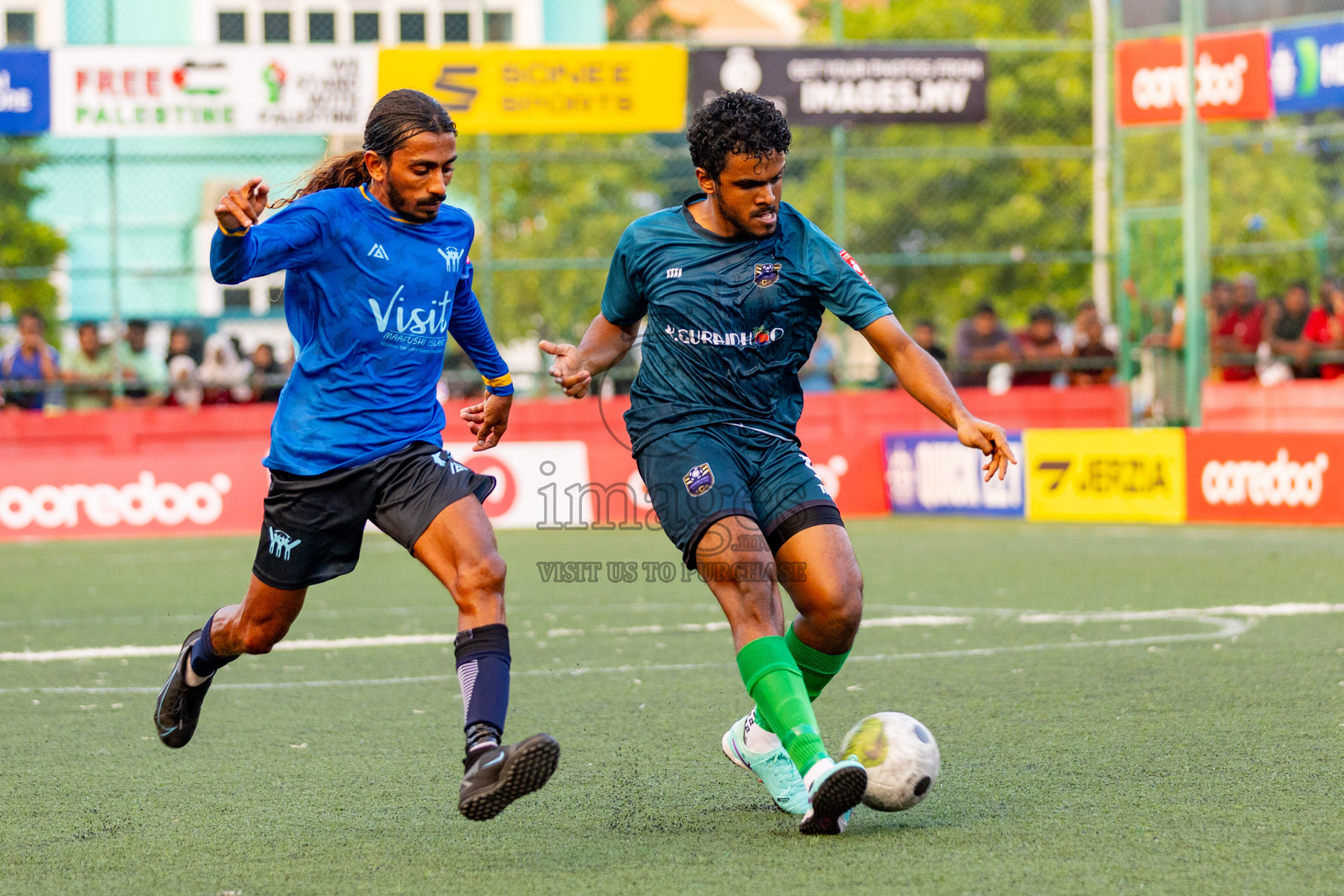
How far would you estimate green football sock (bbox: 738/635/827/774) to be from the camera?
4684 mm

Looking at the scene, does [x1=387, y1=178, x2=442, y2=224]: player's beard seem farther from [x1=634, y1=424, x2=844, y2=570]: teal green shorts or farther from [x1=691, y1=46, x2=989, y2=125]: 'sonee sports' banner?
[x1=691, y1=46, x2=989, y2=125]: 'sonee sports' banner

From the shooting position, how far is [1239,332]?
18875 millimetres

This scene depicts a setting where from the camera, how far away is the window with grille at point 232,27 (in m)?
Result: 26.1

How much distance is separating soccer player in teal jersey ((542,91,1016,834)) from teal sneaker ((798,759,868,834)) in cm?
9

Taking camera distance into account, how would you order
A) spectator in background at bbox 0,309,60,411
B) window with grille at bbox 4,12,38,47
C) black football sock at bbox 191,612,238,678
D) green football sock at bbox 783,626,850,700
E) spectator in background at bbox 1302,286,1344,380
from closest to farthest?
green football sock at bbox 783,626,850,700, black football sock at bbox 191,612,238,678, spectator in background at bbox 0,309,60,411, spectator in background at bbox 1302,286,1344,380, window with grille at bbox 4,12,38,47

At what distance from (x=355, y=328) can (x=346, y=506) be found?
0.51 m

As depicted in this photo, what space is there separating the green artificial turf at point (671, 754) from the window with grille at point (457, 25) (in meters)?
14.0

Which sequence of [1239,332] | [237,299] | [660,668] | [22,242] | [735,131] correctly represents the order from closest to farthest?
1. [735,131]
2. [660,668]
3. [1239,332]
4. [22,242]
5. [237,299]

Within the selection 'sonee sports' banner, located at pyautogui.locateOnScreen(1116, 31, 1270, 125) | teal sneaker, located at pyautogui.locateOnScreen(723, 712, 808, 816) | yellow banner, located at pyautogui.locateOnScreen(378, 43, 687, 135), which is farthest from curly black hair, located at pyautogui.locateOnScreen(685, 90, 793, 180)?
'sonee sports' banner, located at pyautogui.locateOnScreen(1116, 31, 1270, 125)

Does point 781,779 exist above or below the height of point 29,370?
below

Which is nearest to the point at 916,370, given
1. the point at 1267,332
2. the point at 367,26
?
the point at 1267,332

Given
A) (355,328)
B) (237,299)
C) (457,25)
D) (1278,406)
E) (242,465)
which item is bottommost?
(242,465)

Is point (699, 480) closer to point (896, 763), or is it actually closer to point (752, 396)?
point (752, 396)

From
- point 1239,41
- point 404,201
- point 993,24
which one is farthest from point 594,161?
point 404,201
